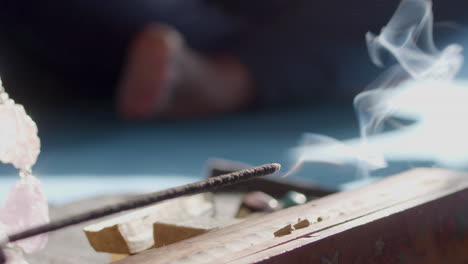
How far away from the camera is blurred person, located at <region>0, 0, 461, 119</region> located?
2307mm

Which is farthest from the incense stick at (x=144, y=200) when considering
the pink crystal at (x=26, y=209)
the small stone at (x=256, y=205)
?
the small stone at (x=256, y=205)

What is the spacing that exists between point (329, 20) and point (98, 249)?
1.89 metres

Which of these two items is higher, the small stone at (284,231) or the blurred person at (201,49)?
the blurred person at (201,49)

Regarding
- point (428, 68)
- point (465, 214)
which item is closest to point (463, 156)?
point (428, 68)

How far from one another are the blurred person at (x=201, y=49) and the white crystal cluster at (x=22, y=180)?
1.38 metres

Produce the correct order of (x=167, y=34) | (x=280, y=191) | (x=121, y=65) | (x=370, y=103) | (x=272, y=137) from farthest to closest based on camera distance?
(x=121, y=65)
(x=167, y=34)
(x=272, y=137)
(x=280, y=191)
(x=370, y=103)

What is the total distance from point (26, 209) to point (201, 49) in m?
2.52

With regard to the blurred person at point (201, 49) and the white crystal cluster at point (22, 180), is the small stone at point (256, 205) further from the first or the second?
the blurred person at point (201, 49)

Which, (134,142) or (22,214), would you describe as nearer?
(22,214)

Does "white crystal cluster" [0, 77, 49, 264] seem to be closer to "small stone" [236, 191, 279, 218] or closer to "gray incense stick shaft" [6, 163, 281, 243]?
"gray incense stick shaft" [6, 163, 281, 243]

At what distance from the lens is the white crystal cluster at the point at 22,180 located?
532 millimetres

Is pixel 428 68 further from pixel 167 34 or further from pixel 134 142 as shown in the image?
pixel 167 34

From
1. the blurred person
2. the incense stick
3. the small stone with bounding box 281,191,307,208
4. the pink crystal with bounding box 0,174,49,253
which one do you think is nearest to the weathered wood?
the pink crystal with bounding box 0,174,49,253

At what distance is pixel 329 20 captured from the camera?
2.37m
